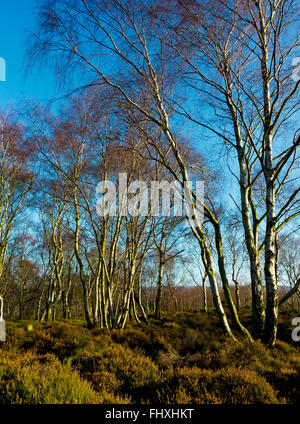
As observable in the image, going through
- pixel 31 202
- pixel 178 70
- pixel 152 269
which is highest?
pixel 178 70

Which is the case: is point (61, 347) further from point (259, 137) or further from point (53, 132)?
point (259, 137)

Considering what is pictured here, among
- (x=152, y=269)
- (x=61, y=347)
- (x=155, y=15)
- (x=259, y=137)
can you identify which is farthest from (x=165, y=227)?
(x=152, y=269)

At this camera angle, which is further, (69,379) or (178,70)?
(178,70)

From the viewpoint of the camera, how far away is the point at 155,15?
191 inches

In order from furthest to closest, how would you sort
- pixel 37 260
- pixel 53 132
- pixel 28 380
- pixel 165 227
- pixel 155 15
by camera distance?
pixel 37 260 → pixel 165 227 → pixel 53 132 → pixel 155 15 → pixel 28 380

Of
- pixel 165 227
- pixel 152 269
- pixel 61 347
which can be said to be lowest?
pixel 61 347
